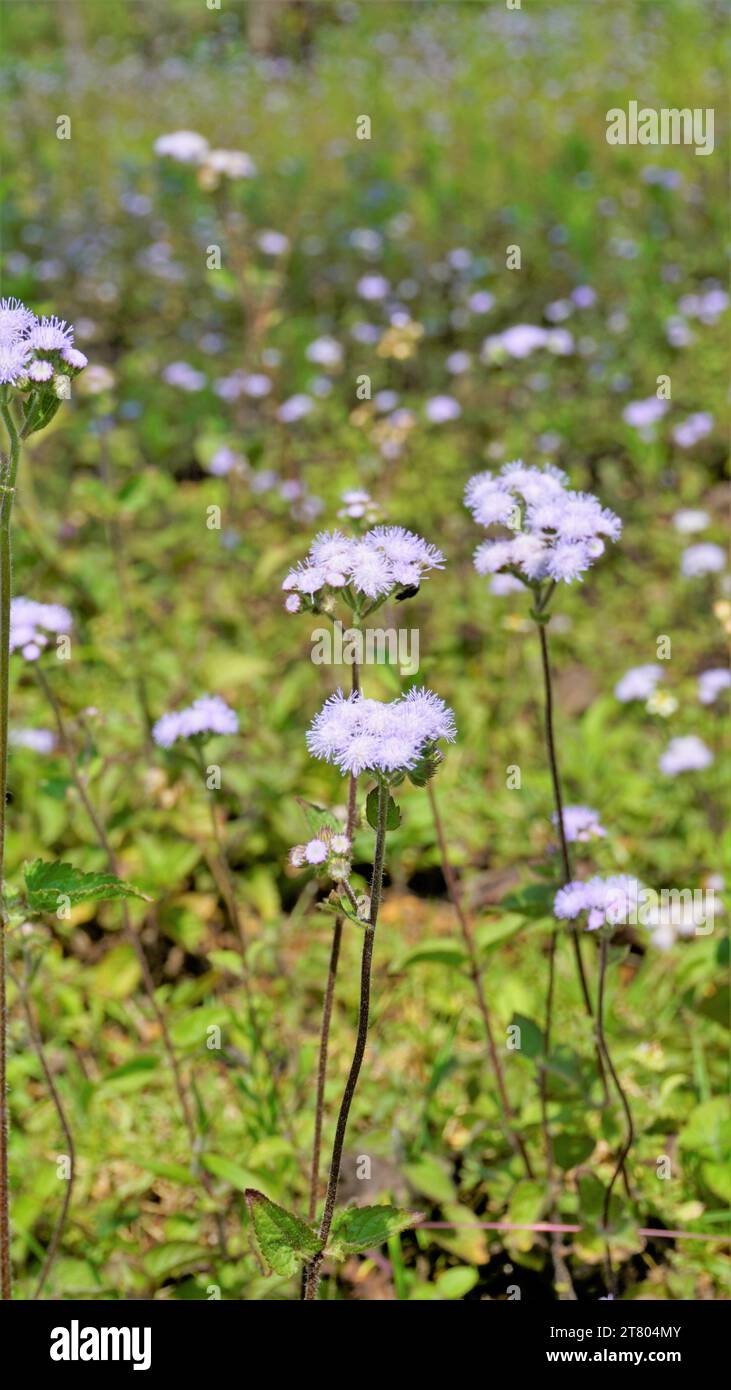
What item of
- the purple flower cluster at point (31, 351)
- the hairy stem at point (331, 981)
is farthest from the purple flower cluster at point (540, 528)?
the purple flower cluster at point (31, 351)

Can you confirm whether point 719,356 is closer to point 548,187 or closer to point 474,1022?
point 548,187

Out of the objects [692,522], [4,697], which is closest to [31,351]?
[4,697]

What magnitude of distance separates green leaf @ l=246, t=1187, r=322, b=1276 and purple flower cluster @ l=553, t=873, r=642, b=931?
72 centimetres

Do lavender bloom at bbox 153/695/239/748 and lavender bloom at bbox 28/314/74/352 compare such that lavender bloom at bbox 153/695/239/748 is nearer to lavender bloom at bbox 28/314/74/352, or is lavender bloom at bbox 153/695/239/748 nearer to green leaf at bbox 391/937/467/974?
green leaf at bbox 391/937/467/974

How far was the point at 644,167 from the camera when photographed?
8578mm

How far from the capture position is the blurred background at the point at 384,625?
2.66 metres

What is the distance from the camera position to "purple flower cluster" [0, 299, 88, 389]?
1635 mm

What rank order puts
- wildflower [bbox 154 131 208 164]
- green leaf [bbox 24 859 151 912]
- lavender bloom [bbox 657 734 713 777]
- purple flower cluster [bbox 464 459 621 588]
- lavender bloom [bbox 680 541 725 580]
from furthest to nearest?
wildflower [bbox 154 131 208 164] < lavender bloom [bbox 680 541 725 580] < lavender bloom [bbox 657 734 713 777] < purple flower cluster [bbox 464 459 621 588] < green leaf [bbox 24 859 151 912]

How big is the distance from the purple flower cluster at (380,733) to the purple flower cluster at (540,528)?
1.47 feet

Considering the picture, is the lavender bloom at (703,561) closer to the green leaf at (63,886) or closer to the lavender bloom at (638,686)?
the lavender bloom at (638,686)

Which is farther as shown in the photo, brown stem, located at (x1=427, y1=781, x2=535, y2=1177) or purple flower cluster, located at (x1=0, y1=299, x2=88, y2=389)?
brown stem, located at (x1=427, y1=781, x2=535, y2=1177)

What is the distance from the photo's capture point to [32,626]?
2.82 m

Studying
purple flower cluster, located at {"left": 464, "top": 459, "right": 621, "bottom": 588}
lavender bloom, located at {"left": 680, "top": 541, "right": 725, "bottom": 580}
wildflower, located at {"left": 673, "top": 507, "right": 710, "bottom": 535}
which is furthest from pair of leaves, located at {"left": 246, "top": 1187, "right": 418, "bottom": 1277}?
wildflower, located at {"left": 673, "top": 507, "right": 710, "bottom": 535}
